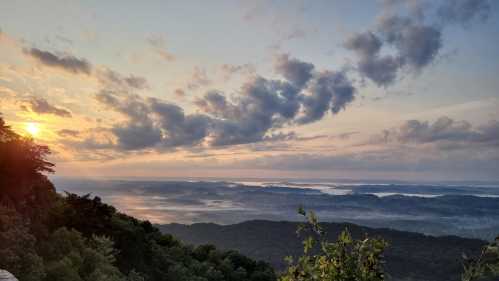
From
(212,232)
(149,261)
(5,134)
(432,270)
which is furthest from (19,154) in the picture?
(212,232)

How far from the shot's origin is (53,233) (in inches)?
1016

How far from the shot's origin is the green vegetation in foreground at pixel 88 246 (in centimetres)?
785

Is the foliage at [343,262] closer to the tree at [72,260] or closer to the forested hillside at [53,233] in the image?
the forested hillside at [53,233]

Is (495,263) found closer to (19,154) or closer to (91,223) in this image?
(19,154)

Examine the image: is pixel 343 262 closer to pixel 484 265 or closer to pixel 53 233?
pixel 484 265

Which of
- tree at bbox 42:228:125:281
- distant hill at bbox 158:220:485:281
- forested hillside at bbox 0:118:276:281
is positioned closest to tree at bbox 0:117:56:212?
forested hillside at bbox 0:118:276:281

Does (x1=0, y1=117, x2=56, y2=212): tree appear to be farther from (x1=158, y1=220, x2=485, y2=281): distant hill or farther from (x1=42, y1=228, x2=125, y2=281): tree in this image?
(x1=158, y1=220, x2=485, y2=281): distant hill

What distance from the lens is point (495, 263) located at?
672cm

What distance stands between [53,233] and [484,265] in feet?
79.4

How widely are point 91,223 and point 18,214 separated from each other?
33.4ft

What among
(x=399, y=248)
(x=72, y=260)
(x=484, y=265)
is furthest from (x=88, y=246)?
(x=399, y=248)

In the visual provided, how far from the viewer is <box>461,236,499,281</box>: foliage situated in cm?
659

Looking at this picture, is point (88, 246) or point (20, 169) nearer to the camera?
point (20, 169)

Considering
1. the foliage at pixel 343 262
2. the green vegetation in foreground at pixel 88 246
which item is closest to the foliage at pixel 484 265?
the green vegetation in foreground at pixel 88 246
